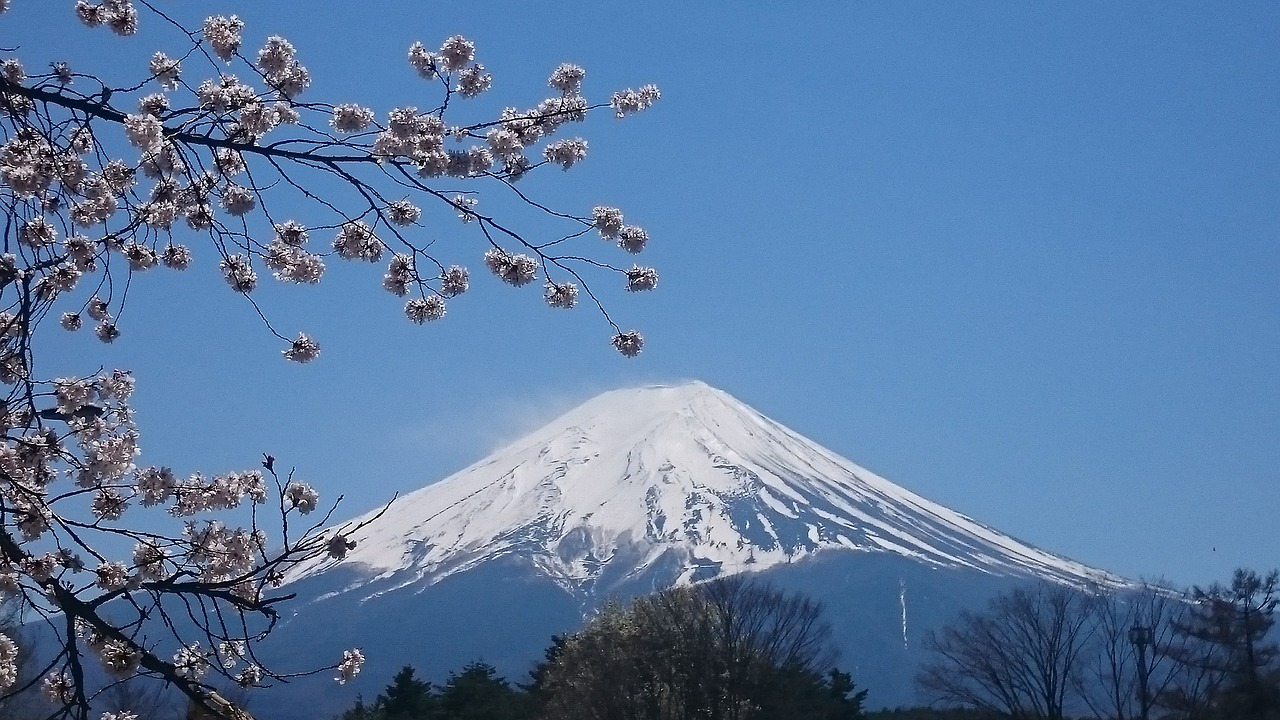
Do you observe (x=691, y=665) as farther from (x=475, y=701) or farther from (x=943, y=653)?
(x=475, y=701)

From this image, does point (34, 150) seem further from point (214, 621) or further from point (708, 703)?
point (708, 703)

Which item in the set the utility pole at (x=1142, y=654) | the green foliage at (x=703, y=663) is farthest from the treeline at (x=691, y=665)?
the utility pole at (x=1142, y=654)

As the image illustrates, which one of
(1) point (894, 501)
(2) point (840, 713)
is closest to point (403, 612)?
(1) point (894, 501)

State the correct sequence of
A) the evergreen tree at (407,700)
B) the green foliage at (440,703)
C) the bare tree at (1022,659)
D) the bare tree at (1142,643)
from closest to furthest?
the bare tree at (1142,643) < the bare tree at (1022,659) < the green foliage at (440,703) < the evergreen tree at (407,700)

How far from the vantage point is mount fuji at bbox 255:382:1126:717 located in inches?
4641

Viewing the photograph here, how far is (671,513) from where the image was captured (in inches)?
5015

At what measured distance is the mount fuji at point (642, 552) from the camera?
387ft

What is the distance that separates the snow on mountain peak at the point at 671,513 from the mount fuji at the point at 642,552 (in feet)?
0.71

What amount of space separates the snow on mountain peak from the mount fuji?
0.22m

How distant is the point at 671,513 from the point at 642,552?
292 inches

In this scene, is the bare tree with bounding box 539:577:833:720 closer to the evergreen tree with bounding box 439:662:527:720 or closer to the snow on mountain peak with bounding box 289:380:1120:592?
the evergreen tree with bounding box 439:662:527:720

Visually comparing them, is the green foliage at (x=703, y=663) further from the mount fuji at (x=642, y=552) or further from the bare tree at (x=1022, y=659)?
the mount fuji at (x=642, y=552)

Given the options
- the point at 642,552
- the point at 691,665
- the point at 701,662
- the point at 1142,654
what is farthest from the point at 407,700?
the point at 642,552

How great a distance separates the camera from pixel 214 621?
11.7 feet
